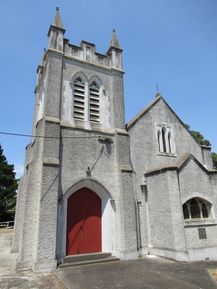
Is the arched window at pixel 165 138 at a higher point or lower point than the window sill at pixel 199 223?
higher

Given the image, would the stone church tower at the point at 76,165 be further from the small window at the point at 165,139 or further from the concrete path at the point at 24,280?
the small window at the point at 165,139

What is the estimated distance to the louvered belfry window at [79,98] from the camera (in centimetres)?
1195

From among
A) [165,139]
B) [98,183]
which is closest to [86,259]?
[98,183]

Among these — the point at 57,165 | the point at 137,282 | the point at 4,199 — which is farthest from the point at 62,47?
the point at 4,199

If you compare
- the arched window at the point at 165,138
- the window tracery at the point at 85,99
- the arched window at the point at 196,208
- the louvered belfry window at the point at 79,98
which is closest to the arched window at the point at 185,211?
the arched window at the point at 196,208

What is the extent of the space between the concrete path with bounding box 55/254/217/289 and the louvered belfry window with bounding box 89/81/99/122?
7637 mm

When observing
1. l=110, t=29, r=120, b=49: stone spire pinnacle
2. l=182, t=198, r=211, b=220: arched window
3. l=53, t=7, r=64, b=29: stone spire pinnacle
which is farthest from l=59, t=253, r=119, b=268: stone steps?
l=110, t=29, r=120, b=49: stone spire pinnacle

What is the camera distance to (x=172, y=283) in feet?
21.8

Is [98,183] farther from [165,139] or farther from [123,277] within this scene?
[165,139]

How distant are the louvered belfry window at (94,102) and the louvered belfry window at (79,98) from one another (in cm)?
51

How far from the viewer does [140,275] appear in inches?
297

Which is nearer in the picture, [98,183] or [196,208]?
[98,183]

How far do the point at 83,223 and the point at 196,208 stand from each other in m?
6.26

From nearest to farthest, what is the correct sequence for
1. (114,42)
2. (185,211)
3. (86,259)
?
(86,259) < (185,211) < (114,42)
